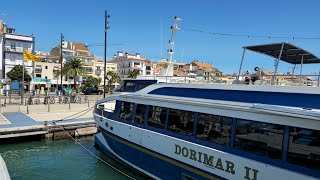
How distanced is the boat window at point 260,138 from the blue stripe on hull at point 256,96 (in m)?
0.71

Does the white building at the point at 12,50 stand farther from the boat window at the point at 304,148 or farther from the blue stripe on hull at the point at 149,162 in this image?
the boat window at the point at 304,148

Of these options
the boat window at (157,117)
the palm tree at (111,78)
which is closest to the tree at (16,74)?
the palm tree at (111,78)

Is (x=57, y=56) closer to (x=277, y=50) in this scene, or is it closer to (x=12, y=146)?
(x=12, y=146)

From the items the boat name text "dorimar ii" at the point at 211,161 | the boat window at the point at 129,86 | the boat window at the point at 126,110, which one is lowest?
the boat name text "dorimar ii" at the point at 211,161

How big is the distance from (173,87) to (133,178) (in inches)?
160

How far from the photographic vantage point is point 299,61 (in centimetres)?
1128

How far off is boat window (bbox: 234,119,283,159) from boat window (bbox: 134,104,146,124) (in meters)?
4.65

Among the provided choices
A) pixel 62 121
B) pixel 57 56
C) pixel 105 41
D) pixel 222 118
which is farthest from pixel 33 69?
pixel 222 118

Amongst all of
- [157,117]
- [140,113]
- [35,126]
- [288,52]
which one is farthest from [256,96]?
[35,126]

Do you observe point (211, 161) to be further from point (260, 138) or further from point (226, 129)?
point (260, 138)

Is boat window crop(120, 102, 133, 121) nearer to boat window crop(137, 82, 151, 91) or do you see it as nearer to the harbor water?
boat window crop(137, 82, 151, 91)

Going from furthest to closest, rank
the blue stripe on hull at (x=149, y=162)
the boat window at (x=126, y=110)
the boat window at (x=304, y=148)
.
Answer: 1. the boat window at (x=126, y=110)
2. the blue stripe on hull at (x=149, y=162)
3. the boat window at (x=304, y=148)

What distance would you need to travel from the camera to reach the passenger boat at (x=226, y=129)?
686cm

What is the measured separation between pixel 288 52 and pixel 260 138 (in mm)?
4172
